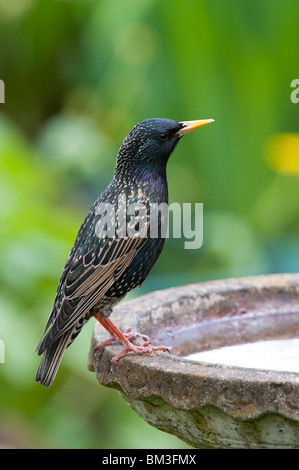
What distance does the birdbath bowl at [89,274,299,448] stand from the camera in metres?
1.90

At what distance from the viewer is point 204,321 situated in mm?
2768

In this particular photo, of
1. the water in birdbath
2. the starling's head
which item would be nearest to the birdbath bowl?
the water in birdbath

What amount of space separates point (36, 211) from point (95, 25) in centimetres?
165

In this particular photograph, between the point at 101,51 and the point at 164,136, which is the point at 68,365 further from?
the point at 101,51

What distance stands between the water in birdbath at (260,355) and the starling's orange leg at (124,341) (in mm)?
132

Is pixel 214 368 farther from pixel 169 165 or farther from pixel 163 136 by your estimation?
pixel 169 165

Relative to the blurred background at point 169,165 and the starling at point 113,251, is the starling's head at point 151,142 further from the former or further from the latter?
the blurred background at point 169,165

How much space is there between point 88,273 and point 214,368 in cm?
68

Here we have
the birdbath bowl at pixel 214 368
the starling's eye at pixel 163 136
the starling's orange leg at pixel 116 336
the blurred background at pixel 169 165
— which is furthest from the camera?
the blurred background at pixel 169 165

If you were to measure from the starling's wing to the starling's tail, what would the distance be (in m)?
0.05

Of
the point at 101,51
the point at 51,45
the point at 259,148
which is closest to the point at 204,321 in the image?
the point at 259,148

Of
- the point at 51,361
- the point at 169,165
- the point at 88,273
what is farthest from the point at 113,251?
the point at 169,165

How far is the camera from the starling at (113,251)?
2514 millimetres

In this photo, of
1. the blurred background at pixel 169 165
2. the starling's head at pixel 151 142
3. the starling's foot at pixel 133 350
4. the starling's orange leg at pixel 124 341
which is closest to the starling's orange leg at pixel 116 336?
the starling's orange leg at pixel 124 341
